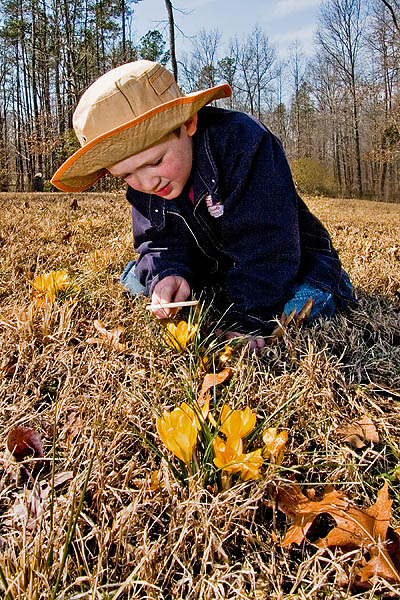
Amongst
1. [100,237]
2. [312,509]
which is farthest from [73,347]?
[100,237]

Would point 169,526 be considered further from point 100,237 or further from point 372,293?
point 100,237

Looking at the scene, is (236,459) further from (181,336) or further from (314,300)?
(314,300)

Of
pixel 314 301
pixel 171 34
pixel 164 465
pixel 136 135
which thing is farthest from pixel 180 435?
pixel 171 34

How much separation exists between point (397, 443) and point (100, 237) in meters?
3.20

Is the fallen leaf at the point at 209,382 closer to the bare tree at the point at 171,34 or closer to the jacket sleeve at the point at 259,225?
the jacket sleeve at the point at 259,225

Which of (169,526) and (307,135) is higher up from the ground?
(307,135)

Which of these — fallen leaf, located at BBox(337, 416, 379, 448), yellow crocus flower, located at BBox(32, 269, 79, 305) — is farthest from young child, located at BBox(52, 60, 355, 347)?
fallen leaf, located at BBox(337, 416, 379, 448)

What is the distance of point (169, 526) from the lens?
850 millimetres

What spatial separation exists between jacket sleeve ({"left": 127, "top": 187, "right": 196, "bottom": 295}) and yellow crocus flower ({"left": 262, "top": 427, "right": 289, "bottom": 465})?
1128mm

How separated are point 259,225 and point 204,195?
28cm

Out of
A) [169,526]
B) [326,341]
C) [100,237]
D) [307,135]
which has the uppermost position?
[307,135]

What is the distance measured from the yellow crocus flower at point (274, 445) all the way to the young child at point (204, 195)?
26.7 inches

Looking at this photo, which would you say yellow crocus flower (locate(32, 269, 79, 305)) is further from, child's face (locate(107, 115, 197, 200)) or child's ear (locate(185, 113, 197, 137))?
child's ear (locate(185, 113, 197, 137))

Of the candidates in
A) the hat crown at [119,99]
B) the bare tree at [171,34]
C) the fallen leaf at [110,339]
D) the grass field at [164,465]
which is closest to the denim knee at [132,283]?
the grass field at [164,465]
